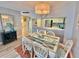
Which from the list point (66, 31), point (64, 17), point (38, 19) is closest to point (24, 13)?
point (38, 19)

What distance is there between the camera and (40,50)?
96.0 inches

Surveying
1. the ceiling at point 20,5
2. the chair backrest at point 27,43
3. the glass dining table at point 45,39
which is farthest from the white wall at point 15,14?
the glass dining table at point 45,39

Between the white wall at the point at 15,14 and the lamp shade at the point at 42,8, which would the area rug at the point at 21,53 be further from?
the lamp shade at the point at 42,8

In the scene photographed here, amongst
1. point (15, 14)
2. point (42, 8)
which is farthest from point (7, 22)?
point (42, 8)

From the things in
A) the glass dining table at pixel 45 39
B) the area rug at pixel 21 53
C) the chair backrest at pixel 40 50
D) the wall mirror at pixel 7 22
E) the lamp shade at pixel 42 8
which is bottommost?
the area rug at pixel 21 53

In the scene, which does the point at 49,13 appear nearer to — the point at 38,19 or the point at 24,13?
the point at 38,19

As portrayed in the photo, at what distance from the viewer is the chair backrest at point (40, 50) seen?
2313mm

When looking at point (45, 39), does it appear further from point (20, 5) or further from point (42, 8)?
point (20, 5)

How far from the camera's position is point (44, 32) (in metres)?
2.88

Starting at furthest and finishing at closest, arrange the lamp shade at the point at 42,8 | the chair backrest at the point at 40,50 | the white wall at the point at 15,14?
the white wall at the point at 15,14, the lamp shade at the point at 42,8, the chair backrest at the point at 40,50

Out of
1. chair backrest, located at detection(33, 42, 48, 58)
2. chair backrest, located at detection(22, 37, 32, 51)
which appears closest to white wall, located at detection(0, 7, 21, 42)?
chair backrest, located at detection(22, 37, 32, 51)

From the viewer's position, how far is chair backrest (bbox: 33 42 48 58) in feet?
7.59

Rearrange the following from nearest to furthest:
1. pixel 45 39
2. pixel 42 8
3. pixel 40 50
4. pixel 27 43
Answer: pixel 40 50, pixel 42 8, pixel 45 39, pixel 27 43

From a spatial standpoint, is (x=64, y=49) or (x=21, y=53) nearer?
(x=64, y=49)
